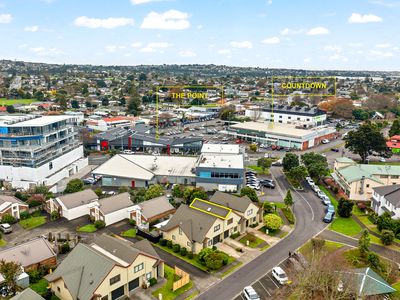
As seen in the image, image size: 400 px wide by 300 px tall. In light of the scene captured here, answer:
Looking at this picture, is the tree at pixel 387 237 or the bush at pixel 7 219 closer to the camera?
the tree at pixel 387 237

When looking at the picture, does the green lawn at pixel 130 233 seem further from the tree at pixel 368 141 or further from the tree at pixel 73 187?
the tree at pixel 368 141

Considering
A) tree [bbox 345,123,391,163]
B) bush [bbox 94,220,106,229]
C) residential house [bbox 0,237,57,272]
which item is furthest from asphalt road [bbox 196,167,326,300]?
tree [bbox 345,123,391,163]

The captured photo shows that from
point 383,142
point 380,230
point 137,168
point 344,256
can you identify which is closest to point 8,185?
point 137,168

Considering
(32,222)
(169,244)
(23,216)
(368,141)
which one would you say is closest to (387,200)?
(368,141)

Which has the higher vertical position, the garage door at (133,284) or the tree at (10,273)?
the tree at (10,273)

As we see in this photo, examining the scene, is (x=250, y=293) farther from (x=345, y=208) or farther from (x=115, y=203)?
(x=115, y=203)

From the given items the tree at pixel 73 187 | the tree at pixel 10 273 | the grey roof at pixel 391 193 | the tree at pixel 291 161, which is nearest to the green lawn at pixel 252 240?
the grey roof at pixel 391 193

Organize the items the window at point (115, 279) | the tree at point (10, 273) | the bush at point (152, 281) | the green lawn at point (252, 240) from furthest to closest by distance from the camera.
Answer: the green lawn at point (252, 240) < the bush at point (152, 281) < the window at point (115, 279) < the tree at point (10, 273)

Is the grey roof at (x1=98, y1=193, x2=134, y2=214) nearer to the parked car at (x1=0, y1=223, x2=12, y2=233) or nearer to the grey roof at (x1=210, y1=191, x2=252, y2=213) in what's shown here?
the parked car at (x1=0, y1=223, x2=12, y2=233)
